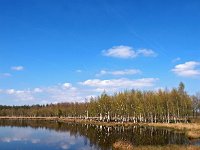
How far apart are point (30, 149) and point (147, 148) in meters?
19.7

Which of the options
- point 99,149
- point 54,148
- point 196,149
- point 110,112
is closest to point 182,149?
point 196,149

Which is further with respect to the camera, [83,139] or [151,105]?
[151,105]

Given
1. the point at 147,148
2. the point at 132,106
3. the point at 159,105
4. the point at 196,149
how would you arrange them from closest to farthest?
1. the point at 196,149
2. the point at 147,148
3. the point at 159,105
4. the point at 132,106

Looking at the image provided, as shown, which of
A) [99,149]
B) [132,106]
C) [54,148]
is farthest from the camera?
[132,106]

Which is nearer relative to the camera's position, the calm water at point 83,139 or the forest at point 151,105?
the calm water at point 83,139

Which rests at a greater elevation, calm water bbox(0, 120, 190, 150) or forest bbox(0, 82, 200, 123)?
forest bbox(0, 82, 200, 123)

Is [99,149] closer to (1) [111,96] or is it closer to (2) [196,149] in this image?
(2) [196,149]

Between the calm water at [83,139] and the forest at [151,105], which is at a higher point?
the forest at [151,105]

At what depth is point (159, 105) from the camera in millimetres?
131125

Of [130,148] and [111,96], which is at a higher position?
[111,96]

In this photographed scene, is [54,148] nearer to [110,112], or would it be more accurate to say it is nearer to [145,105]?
[145,105]

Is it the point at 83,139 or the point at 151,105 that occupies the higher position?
the point at 151,105

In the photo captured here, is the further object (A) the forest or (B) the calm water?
(A) the forest

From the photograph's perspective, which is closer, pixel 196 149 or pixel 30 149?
pixel 196 149
